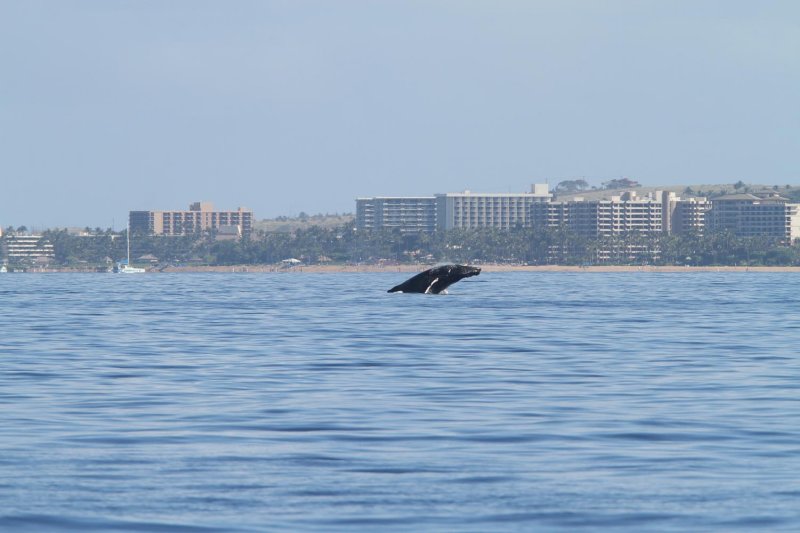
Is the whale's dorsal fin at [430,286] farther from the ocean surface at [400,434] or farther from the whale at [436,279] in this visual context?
the ocean surface at [400,434]

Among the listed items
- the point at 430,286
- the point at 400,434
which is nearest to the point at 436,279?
the point at 430,286

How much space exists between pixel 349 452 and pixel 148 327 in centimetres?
2822

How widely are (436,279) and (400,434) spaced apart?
50.4 m

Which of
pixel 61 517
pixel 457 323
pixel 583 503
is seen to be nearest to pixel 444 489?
pixel 583 503

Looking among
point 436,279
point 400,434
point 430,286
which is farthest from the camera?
point 430,286

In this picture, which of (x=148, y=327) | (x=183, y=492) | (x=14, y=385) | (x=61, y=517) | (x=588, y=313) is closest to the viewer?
(x=61, y=517)

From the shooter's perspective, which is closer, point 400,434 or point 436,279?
point 400,434

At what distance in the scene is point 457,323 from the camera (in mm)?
45125

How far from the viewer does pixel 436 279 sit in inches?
2709

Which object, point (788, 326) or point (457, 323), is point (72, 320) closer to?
point (457, 323)

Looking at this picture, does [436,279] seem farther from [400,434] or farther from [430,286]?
[400,434]

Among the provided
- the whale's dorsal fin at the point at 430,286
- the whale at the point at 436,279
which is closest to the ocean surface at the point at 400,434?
the whale at the point at 436,279

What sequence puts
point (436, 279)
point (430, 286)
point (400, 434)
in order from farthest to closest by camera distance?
point (430, 286) < point (436, 279) < point (400, 434)

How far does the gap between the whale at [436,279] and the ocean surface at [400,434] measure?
28032 millimetres
